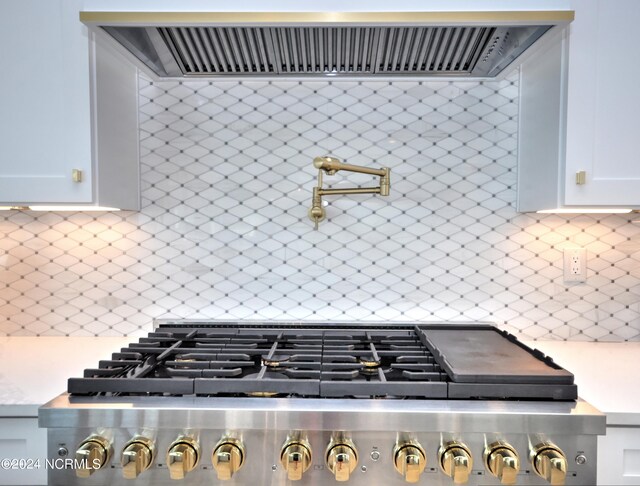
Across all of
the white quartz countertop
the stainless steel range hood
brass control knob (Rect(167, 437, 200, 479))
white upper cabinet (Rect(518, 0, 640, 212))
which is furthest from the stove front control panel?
the stainless steel range hood

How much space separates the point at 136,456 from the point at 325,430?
16.0 inches

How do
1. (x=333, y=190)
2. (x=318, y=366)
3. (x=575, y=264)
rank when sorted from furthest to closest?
1. (x=575, y=264)
2. (x=333, y=190)
3. (x=318, y=366)

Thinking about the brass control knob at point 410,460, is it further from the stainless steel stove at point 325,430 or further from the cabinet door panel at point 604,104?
the cabinet door panel at point 604,104

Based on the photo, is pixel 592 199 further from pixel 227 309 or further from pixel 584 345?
pixel 227 309

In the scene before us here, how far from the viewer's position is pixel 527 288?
1723 millimetres

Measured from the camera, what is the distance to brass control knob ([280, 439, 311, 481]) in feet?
3.15

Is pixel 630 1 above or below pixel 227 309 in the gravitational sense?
above

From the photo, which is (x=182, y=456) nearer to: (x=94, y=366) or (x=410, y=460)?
(x=410, y=460)

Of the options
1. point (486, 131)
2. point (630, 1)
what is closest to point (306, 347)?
point (486, 131)

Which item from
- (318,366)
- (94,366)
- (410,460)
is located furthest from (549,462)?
(94,366)

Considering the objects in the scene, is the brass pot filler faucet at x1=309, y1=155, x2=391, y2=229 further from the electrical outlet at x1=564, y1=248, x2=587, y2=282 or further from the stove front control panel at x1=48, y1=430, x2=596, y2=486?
the stove front control panel at x1=48, y1=430, x2=596, y2=486

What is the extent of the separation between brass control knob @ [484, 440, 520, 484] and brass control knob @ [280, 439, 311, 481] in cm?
39

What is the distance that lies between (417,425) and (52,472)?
82cm

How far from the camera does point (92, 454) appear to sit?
98cm
